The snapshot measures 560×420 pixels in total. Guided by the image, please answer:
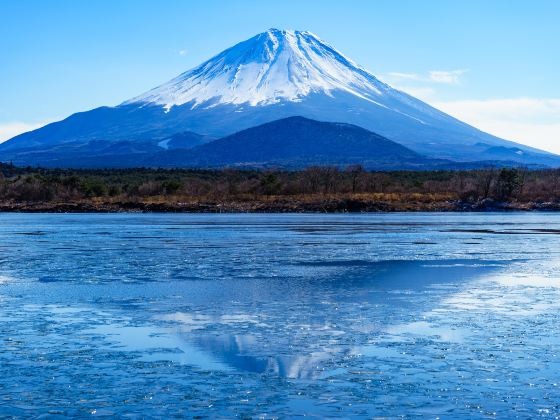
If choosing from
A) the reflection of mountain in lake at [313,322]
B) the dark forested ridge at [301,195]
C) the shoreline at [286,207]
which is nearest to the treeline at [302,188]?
the dark forested ridge at [301,195]

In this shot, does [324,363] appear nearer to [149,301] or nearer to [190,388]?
[190,388]

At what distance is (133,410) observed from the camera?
9367 millimetres

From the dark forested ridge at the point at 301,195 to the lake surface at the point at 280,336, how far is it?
148 feet

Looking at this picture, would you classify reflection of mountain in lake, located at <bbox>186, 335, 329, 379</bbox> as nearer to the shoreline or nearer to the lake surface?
the lake surface

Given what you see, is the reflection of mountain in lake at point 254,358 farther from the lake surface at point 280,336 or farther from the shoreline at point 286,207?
the shoreline at point 286,207

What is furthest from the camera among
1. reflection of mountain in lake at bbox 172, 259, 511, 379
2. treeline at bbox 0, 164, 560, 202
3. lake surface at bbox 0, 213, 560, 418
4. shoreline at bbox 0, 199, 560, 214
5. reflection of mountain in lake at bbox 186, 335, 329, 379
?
treeline at bbox 0, 164, 560, 202

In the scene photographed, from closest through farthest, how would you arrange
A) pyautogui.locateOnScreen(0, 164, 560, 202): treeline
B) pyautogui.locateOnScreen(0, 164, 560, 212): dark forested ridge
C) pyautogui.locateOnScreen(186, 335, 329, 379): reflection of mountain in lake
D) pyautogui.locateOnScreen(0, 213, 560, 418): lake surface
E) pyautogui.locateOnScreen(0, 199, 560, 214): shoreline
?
pyautogui.locateOnScreen(0, 213, 560, 418): lake surface → pyautogui.locateOnScreen(186, 335, 329, 379): reflection of mountain in lake → pyautogui.locateOnScreen(0, 199, 560, 214): shoreline → pyautogui.locateOnScreen(0, 164, 560, 212): dark forested ridge → pyautogui.locateOnScreen(0, 164, 560, 202): treeline

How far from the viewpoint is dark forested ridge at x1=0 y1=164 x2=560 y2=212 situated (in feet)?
237

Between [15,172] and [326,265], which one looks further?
[15,172]

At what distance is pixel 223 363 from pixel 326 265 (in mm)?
13385

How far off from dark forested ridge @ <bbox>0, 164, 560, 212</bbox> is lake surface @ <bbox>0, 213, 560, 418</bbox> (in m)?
45.1

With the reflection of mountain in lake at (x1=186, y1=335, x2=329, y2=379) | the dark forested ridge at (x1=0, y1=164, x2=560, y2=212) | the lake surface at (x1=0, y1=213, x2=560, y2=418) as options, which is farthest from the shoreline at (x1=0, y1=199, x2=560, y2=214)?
the reflection of mountain in lake at (x1=186, y1=335, x2=329, y2=379)

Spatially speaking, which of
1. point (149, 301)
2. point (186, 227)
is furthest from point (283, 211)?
point (149, 301)

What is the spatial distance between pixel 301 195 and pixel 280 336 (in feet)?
213
